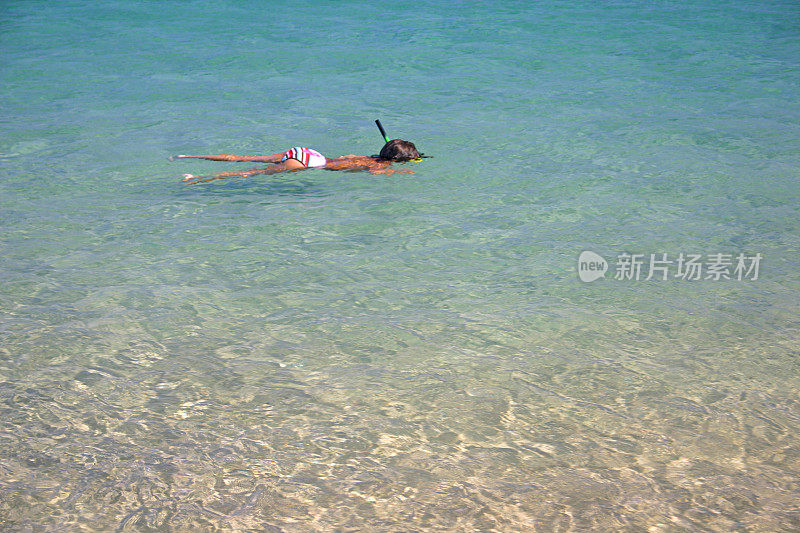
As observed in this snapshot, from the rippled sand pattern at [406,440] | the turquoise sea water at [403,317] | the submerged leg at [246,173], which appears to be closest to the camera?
the rippled sand pattern at [406,440]

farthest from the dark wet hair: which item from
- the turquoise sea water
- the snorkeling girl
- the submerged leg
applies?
the submerged leg

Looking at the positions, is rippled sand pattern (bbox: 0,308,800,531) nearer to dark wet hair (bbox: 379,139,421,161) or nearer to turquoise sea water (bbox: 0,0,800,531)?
turquoise sea water (bbox: 0,0,800,531)

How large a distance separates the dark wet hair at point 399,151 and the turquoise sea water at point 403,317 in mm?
232

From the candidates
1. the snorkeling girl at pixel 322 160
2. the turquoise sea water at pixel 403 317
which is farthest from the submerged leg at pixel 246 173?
the turquoise sea water at pixel 403 317

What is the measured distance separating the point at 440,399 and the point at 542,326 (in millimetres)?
1119

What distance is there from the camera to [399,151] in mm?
8070

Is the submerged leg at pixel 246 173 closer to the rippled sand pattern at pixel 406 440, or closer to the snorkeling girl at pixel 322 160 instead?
the snorkeling girl at pixel 322 160

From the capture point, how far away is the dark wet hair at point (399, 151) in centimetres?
807

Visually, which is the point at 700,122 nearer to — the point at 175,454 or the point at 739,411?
the point at 739,411

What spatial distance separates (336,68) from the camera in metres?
13.9

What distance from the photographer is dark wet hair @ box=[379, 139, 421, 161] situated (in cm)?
807

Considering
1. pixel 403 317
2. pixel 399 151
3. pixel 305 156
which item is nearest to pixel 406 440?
pixel 403 317

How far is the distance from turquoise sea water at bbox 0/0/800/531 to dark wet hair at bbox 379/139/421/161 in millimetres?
232

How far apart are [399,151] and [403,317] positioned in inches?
128
